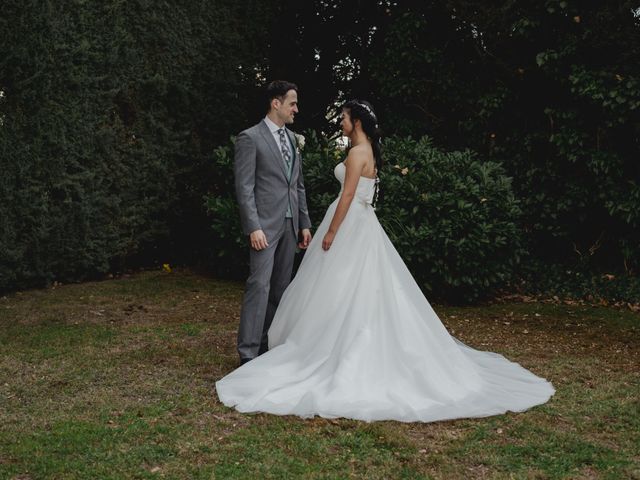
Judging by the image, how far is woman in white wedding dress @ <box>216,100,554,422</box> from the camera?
15.1 feet

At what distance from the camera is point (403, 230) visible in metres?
7.93

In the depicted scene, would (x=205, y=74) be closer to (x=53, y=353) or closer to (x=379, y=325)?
(x=53, y=353)

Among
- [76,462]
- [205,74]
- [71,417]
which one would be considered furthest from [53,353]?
[205,74]

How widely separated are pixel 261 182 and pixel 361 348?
1.45m

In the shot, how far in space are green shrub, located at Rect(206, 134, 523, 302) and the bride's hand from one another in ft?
8.45

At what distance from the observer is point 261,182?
5.49 m

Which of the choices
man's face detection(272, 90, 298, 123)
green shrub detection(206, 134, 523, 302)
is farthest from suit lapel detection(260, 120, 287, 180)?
green shrub detection(206, 134, 523, 302)

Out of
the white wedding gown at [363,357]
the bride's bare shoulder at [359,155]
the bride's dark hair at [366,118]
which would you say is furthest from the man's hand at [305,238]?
the bride's dark hair at [366,118]

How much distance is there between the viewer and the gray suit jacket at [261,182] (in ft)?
17.6

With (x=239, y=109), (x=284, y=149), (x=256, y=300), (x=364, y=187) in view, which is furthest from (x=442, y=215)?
(x=239, y=109)

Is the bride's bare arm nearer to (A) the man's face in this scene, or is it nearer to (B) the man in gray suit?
(B) the man in gray suit

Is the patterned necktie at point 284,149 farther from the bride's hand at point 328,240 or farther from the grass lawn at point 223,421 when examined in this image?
the grass lawn at point 223,421

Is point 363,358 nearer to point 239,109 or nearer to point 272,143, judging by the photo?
point 272,143

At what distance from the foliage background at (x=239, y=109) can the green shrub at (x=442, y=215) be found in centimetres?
74
